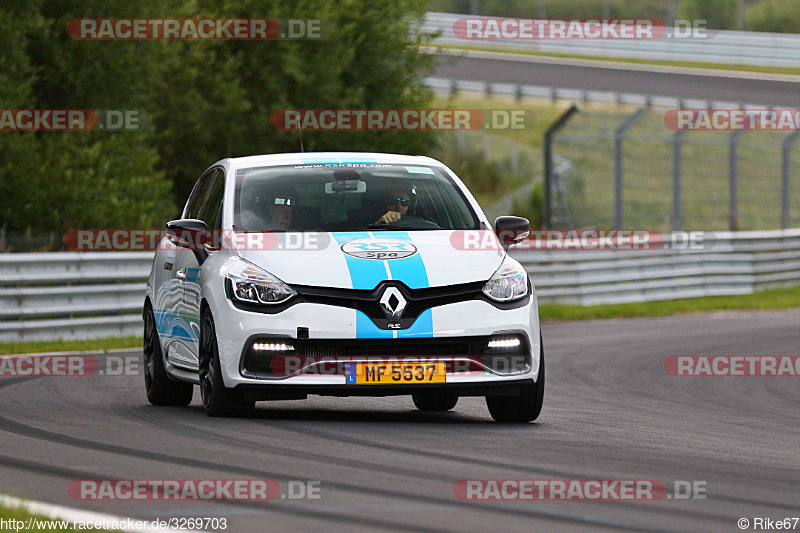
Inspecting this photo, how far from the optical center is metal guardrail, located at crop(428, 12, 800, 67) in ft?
168

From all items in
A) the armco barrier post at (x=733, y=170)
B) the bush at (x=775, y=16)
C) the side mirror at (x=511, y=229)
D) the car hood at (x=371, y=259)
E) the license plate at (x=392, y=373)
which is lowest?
the license plate at (x=392, y=373)

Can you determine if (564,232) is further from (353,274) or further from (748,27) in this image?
(748,27)

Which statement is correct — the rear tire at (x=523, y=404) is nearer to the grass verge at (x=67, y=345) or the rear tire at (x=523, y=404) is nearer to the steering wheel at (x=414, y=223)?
the steering wheel at (x=414, y=223)

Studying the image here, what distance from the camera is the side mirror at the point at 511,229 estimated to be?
10.2 meters

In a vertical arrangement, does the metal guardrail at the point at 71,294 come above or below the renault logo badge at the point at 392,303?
below

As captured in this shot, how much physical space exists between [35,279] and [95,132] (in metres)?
7.70

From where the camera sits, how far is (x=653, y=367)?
50.1ft

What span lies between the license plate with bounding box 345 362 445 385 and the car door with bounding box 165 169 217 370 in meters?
1.34

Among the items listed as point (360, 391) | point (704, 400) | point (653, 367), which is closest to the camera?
point (360, 391)

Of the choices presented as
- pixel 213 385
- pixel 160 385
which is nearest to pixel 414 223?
pixel 213 385

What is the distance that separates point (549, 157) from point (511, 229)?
17.6 metres

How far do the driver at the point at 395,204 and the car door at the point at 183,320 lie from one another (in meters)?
1.26

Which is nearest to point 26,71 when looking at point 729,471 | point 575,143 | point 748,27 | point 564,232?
point 564,232

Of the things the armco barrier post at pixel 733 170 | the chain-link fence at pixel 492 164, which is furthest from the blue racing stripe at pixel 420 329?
the chain-link fence at pixel 492 164
